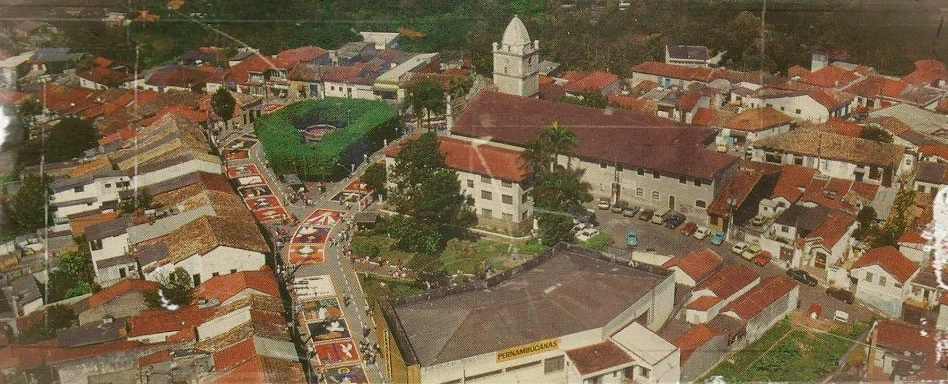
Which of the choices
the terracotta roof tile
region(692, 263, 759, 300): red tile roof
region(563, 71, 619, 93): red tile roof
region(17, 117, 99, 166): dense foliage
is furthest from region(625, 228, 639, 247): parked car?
region(17, 117, 99, 166): dense foliage

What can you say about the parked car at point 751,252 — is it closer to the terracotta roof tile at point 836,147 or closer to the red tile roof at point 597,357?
the terracotta roof tile at point 836,147

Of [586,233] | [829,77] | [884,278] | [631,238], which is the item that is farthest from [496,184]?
[829,77]

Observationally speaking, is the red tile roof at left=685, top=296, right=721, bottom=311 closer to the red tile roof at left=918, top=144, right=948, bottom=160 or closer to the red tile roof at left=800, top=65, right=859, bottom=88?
the red tile roof at left=918, top=144, right=948, bottom=160

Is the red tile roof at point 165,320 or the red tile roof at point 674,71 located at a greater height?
the red tile roof at point 674,71

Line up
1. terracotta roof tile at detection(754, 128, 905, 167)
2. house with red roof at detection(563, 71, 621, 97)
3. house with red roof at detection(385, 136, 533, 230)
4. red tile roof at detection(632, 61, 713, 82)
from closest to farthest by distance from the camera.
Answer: house with red roof at detection(385, 136, 533, 230) < terracotta roof tile at detection(754, 128, 905, 167) < house with red roof at detection(563, 71, 621, 97) < red tile roof at detection(632, 61, 713, 82)

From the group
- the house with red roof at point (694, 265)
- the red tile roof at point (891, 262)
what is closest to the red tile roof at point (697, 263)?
the house with red roof at point (694, 265)
